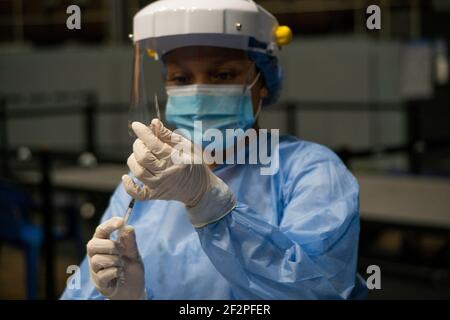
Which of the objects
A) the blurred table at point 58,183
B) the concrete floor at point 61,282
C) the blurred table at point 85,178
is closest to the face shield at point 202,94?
the blurred table at point 58,183

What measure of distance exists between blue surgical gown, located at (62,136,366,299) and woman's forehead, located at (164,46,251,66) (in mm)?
194

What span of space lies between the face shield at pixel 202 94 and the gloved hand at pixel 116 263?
183mm

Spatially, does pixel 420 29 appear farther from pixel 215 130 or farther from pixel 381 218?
pixel 215 130

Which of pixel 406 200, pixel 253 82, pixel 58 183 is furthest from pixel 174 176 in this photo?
pixel 58 183

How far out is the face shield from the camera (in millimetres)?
1188

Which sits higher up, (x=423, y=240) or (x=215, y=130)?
(x=215, y=130)

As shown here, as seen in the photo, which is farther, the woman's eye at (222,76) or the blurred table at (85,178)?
the blurred table at (85,178)

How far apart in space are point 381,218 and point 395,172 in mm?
1287

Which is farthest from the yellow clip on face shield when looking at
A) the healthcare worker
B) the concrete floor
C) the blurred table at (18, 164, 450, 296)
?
the concrete floor

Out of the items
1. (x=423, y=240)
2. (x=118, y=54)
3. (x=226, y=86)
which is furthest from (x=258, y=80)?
(x=118, y=54)

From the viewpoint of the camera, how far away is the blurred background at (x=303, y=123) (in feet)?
10.1

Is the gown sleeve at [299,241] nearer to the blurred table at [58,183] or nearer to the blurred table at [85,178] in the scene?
the blurred table at [58,183]

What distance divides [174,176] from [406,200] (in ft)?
6.80
